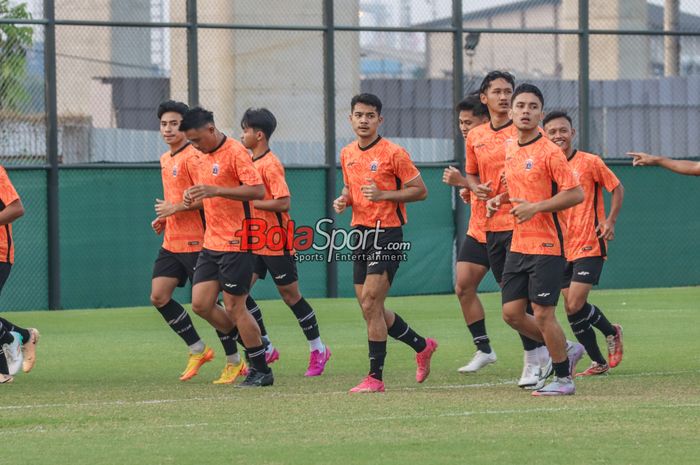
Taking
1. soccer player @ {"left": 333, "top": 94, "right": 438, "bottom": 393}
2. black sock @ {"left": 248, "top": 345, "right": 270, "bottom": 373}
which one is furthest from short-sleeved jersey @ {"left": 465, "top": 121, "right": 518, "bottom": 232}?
black sock @ {"left": 248, "top": 345, "right": 270, "bottom": 373}

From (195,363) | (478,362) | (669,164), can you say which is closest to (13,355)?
(195,363)

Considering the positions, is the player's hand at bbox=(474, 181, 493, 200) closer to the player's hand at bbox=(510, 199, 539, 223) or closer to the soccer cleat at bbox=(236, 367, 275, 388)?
the player's hand at bbox=(510, 199, 539, 223)

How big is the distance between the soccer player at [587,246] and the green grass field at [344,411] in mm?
336

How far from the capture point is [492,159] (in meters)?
11.3

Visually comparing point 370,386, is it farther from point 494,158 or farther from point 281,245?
point 281,245

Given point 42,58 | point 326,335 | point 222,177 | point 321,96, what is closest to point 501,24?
point 321,96

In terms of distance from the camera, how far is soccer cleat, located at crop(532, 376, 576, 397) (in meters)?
9.98

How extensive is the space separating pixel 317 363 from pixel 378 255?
1.68m

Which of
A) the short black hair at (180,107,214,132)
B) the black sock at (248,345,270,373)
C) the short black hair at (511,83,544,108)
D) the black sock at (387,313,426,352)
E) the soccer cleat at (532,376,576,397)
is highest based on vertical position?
the short black hair at (511,83,544,108)

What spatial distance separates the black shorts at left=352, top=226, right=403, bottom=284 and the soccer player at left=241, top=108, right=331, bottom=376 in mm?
1269

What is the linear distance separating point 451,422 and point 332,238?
12.9 m

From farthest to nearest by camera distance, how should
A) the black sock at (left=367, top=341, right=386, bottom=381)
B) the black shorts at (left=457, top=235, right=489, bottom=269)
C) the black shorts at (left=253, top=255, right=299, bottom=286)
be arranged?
1. the black shorts at (left=253, top=255, right=299, bottom=286)
2. the black shorts at (left=457, top=235, right=489, bottom=269)
3. the black sock at (left=367, top=341, right=386, bottom=381)

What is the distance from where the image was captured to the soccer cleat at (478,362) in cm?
1181

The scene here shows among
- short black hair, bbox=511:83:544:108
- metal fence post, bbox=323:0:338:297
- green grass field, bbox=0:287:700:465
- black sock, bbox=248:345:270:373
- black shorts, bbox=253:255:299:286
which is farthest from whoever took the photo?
metal fence post, bbox=323:0:338:297
